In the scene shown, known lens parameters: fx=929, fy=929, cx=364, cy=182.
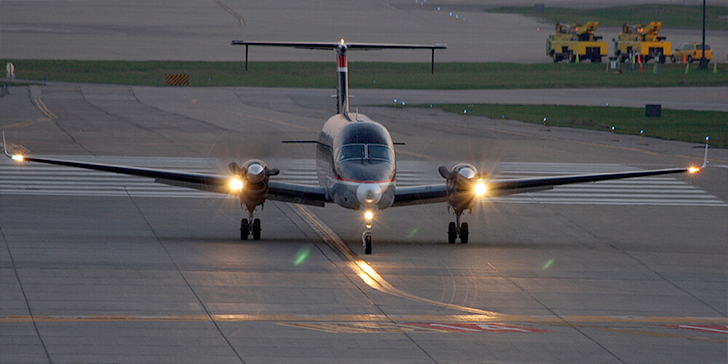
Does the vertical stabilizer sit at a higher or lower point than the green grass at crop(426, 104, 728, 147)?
lower

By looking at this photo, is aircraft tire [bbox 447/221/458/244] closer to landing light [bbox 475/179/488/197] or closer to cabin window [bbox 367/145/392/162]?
landing light [bbox 475/179/488/197]

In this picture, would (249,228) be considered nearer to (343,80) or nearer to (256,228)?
(256,228)

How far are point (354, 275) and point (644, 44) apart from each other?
343 feet

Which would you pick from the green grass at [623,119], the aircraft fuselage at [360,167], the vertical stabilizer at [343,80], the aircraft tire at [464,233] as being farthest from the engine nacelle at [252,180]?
the green grass at [623,119]

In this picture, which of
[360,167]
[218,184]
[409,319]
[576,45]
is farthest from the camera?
[576,45]

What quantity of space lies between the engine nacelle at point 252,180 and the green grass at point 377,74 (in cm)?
6764

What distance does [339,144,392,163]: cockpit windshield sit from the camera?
938 inches

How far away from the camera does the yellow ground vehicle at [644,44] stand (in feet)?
385

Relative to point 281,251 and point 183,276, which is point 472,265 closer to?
point 281,251

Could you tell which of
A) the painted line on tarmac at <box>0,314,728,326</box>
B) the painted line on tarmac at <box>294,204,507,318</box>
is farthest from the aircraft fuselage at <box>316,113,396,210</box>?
the painted line on tarmac at <box>0,314,728,326</box>

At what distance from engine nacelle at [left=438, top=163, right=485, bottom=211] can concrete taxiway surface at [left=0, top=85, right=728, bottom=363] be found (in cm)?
131

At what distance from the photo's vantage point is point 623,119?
2525 inches

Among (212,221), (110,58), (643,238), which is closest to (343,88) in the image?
(212,221)

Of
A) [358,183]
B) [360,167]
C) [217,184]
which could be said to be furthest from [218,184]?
[358,183]
